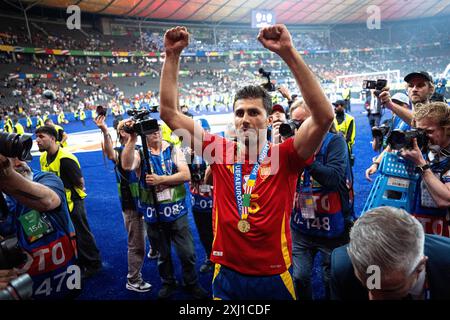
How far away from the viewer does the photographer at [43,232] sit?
1701 millimetres

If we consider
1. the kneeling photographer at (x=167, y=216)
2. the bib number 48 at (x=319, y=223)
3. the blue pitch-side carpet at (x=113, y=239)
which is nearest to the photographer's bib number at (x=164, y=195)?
the kneeling photographer at (x=167, y=216)

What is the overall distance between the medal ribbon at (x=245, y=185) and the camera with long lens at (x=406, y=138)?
768 mm

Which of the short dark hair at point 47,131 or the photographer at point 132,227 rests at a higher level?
the short dark hair at point 47,131

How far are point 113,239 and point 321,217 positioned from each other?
134 inches

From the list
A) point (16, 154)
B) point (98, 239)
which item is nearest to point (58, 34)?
point (98, 239)

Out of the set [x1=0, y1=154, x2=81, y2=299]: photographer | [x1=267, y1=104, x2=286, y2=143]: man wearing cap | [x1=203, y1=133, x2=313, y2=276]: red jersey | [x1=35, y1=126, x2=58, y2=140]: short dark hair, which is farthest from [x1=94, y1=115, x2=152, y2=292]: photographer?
[x1=203, y1=133, x2=313, y2=276]: red jersey

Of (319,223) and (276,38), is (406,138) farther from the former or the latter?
(276,38)

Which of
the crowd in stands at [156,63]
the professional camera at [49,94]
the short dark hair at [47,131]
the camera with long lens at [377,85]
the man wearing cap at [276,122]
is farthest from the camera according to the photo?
the crowd in stands at [156,63]

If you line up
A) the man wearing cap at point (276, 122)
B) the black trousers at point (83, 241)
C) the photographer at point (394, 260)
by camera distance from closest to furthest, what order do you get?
the photographer at point (394, 260), the man wearing cap at point (276, 122), the black trousers at point (83, 241)

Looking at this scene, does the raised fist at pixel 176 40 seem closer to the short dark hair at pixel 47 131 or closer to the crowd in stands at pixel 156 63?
the short dark hair at pixel 47 131

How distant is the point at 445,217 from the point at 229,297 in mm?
1402

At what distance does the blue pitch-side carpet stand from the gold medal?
1.82 metres

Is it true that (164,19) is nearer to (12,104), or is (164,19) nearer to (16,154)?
(12,104)
